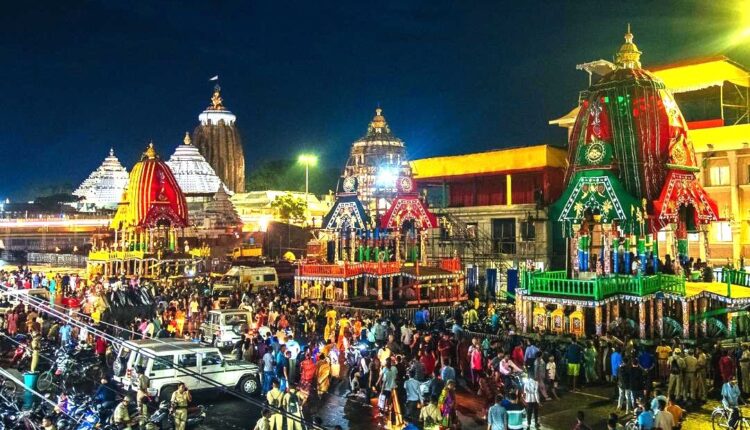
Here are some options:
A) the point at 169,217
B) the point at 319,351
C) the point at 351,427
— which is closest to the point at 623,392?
the point at 351,427

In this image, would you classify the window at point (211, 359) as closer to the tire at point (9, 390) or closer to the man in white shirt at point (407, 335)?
the tire at point (9, 390)

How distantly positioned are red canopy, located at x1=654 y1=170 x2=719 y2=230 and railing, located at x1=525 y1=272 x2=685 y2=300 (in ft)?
6.23

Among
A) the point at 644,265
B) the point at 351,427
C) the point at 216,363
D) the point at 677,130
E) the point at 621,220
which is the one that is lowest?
the point at 351,427

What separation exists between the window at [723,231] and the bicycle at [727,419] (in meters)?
21.0

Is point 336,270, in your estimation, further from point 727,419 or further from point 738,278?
point 727,419

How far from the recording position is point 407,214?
3262cm

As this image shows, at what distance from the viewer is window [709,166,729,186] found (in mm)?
31688

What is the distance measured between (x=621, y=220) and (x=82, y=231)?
6139 centimetres

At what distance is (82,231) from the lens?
68.9m

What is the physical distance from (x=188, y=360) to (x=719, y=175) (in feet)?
89.2

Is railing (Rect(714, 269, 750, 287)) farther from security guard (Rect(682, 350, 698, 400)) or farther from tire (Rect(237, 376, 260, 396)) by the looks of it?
tire (Rect(237, 376, 260, 396))

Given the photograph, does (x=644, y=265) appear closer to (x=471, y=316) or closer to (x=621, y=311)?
(x=621, y=311)

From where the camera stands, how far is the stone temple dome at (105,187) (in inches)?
3610

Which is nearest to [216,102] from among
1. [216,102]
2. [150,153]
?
[216,102]
